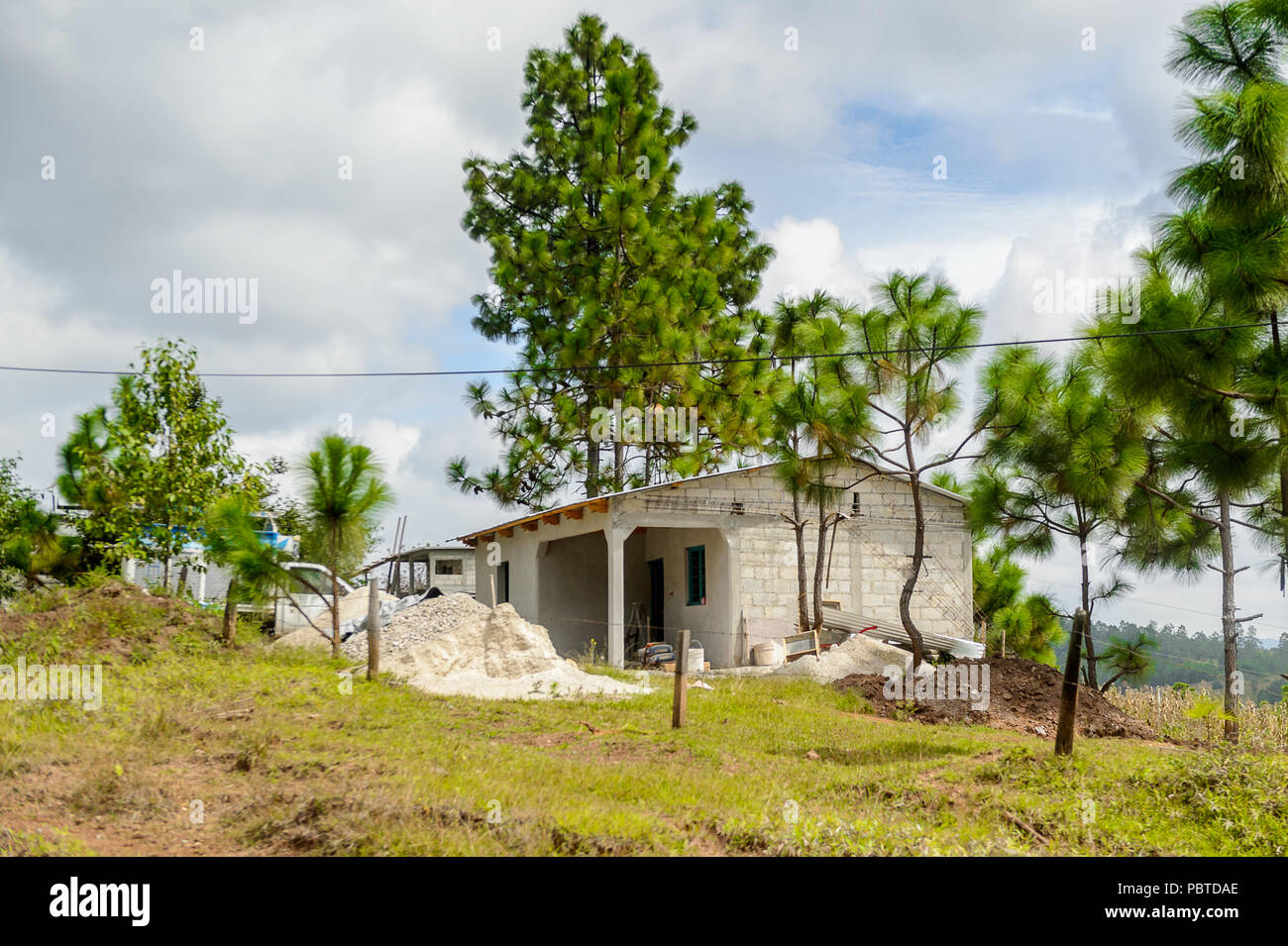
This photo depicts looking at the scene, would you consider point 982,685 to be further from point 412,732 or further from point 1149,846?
point 412,732

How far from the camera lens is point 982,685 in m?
13.4

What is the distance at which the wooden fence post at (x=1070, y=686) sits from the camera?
27.9 feet

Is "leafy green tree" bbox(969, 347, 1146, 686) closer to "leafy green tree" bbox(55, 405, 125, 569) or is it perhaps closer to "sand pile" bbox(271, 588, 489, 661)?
"sand pile" bbox(271, 588, 489, 661)

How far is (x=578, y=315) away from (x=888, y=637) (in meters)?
12.1

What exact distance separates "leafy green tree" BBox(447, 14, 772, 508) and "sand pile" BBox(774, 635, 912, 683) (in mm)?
8405

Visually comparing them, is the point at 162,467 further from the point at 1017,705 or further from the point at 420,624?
the point at 1017,705

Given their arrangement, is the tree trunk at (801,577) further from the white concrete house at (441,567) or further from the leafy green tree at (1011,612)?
the white concrete house at (441,567)

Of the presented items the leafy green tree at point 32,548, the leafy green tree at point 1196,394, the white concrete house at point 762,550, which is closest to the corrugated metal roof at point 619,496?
the white concrete house at point 762,550

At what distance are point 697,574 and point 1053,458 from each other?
7153 millimetres

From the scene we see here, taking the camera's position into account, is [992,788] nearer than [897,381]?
Yes

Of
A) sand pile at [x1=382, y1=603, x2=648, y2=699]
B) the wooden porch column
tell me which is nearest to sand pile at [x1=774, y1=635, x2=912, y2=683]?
the wooden porch column

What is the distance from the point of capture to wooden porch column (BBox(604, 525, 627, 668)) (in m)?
16.8
